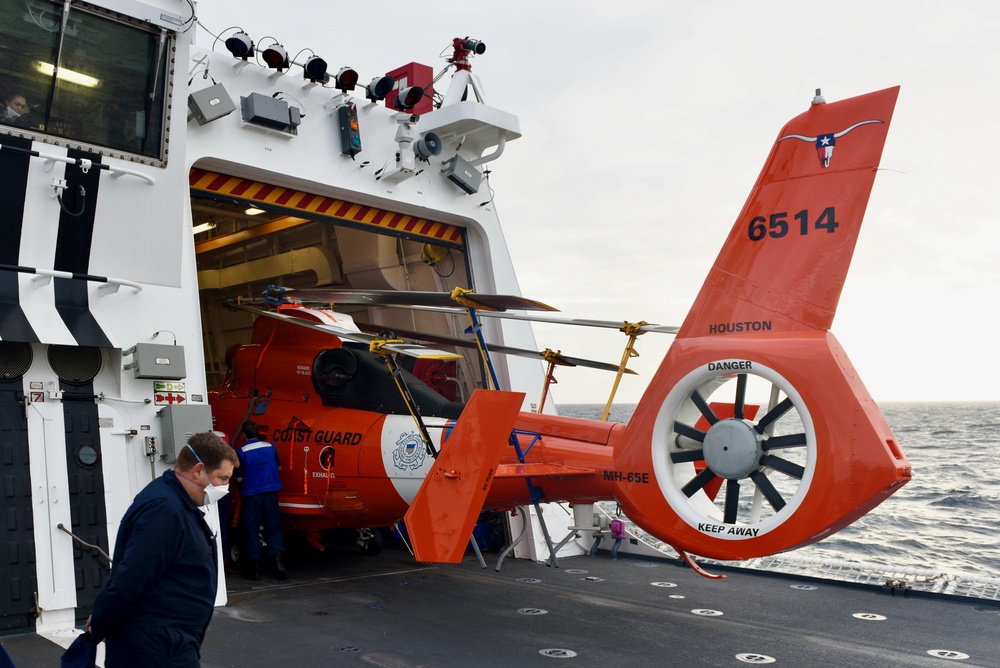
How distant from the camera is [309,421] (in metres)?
7.81

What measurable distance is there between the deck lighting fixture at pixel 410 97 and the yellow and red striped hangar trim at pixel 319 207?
1083mm

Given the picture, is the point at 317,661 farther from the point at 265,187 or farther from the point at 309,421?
the point at 265,187

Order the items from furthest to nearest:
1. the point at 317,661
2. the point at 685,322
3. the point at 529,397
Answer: the point at 529,397, the point at 685,322, the point at 317,661

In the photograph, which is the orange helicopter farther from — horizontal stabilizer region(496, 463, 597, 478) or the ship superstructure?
the ship superstructure

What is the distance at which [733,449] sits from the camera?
4680 millimetres

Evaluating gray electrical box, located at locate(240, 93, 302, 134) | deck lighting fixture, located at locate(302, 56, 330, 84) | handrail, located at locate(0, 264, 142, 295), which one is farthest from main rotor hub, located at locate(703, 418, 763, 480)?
deck lighting fixture, located at locate(302, 56, 330, 84)

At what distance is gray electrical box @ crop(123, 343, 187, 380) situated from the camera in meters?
6.12

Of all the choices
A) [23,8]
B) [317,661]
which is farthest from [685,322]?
[23,8]

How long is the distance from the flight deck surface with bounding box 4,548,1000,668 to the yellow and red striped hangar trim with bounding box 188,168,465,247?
3480 millimetres

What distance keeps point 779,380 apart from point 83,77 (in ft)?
16.6

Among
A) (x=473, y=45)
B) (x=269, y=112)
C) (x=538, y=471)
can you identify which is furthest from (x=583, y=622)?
(x=473, y=45)

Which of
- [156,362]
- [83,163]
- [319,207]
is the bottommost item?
[156,362]

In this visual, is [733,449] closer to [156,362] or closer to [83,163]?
[156,362]

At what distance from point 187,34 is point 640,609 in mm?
5466
